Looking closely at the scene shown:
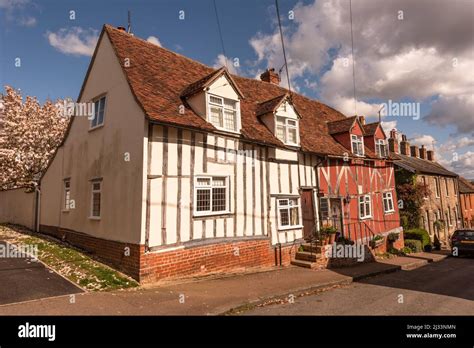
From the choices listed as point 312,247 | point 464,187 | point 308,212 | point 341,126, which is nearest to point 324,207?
point 308,212

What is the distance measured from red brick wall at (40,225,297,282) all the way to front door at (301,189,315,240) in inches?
61.2

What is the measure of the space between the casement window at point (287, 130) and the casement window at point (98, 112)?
7.37 m

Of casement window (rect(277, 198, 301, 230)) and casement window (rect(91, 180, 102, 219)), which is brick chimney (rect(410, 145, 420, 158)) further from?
casement window (rect(91, 180, 102, 219))

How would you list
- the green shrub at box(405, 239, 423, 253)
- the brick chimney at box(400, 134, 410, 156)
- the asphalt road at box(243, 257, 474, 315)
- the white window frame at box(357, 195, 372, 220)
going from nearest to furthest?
the asphalt road at box(243, 257, 474, 315) < the white window frame at box(357, 195, 372, 220) < the green shrub at box(405, 239, 423, 253) < the brick chimney at box(400, 134, 410, 156)

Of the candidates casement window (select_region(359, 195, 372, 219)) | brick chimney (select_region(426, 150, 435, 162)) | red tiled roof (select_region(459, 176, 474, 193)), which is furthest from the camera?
red tiled roof (select_region(459, 176, 474, 193))

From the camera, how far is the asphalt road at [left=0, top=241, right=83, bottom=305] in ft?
24.0

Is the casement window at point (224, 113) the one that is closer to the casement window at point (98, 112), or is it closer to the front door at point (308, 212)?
the casement window at point (98, 112)

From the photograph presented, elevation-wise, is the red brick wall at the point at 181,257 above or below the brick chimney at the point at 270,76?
below

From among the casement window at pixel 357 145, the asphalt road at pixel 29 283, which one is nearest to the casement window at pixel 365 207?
the casement window at pixel 357 145

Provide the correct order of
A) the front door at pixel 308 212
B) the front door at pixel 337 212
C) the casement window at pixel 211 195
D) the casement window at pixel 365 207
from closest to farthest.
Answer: the casement window at pixel 211 195 < the front door at pixel 308 212 < the front door at pixel 337 212 < the casement window at pixel 365 207

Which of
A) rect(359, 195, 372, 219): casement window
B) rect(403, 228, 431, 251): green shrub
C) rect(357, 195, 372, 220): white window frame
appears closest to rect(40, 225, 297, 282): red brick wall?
rect(357, 195, 372, 220): white window frame

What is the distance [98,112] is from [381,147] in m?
17.7

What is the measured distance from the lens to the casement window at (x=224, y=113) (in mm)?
11328

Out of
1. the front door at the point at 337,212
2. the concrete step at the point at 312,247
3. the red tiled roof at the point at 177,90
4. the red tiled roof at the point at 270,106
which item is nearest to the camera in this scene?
the red tiled roof at the point at 177,90
